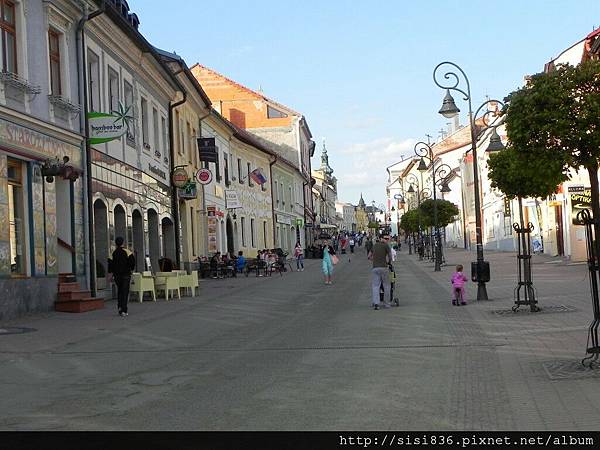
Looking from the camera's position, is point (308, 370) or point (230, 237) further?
point (230, 237)

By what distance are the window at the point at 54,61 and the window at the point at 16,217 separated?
2.66 metres

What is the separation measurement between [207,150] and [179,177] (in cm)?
370

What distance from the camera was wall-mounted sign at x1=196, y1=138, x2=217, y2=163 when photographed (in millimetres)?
35469

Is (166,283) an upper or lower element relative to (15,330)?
upper

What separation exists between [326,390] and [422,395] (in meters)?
1.00

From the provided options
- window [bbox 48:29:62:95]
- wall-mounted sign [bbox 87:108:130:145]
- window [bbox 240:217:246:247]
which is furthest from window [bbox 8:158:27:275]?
window [bbox 240:217:246:247]

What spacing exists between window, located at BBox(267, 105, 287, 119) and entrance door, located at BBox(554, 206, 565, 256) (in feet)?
110

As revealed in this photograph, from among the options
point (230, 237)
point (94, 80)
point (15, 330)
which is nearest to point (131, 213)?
point (94, 80)

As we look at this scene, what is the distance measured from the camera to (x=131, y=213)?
85.1 feet

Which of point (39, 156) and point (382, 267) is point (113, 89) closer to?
point (39, 156)

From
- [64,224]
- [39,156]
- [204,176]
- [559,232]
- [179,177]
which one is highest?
[204,176]

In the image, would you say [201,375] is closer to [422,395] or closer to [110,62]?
[422,395]

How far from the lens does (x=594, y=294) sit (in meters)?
8.84

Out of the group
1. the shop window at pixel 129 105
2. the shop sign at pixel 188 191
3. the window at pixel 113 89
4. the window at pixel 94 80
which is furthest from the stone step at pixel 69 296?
the shop sign at pixel 188 191
